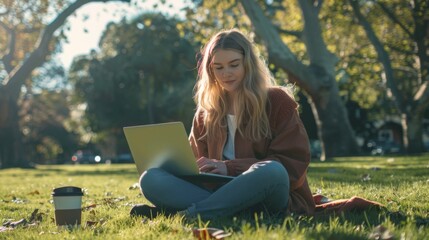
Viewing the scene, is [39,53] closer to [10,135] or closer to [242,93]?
[10,135]

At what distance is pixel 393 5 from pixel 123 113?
26000 mm

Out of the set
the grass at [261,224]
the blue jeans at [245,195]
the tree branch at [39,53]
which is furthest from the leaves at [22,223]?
the tree branch at [39,53]

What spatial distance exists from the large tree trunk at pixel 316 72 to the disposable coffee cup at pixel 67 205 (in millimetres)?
12495

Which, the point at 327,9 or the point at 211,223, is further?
the point at 327,9

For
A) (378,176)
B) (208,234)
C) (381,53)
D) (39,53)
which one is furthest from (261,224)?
(39,53)

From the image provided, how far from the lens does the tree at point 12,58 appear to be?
22656mm

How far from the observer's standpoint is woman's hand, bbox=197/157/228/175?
13.8ft

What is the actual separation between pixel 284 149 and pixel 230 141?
1.99 feet

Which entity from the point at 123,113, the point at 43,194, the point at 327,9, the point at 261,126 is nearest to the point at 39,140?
the point at 123,113

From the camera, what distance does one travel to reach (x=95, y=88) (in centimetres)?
4153

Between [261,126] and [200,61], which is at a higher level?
[200,61]

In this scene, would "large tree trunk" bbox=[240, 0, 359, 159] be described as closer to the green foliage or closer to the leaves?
the leaves

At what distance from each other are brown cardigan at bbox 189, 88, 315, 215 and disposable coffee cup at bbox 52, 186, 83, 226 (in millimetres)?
1124

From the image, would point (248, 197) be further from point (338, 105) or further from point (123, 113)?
point (123, 113)
